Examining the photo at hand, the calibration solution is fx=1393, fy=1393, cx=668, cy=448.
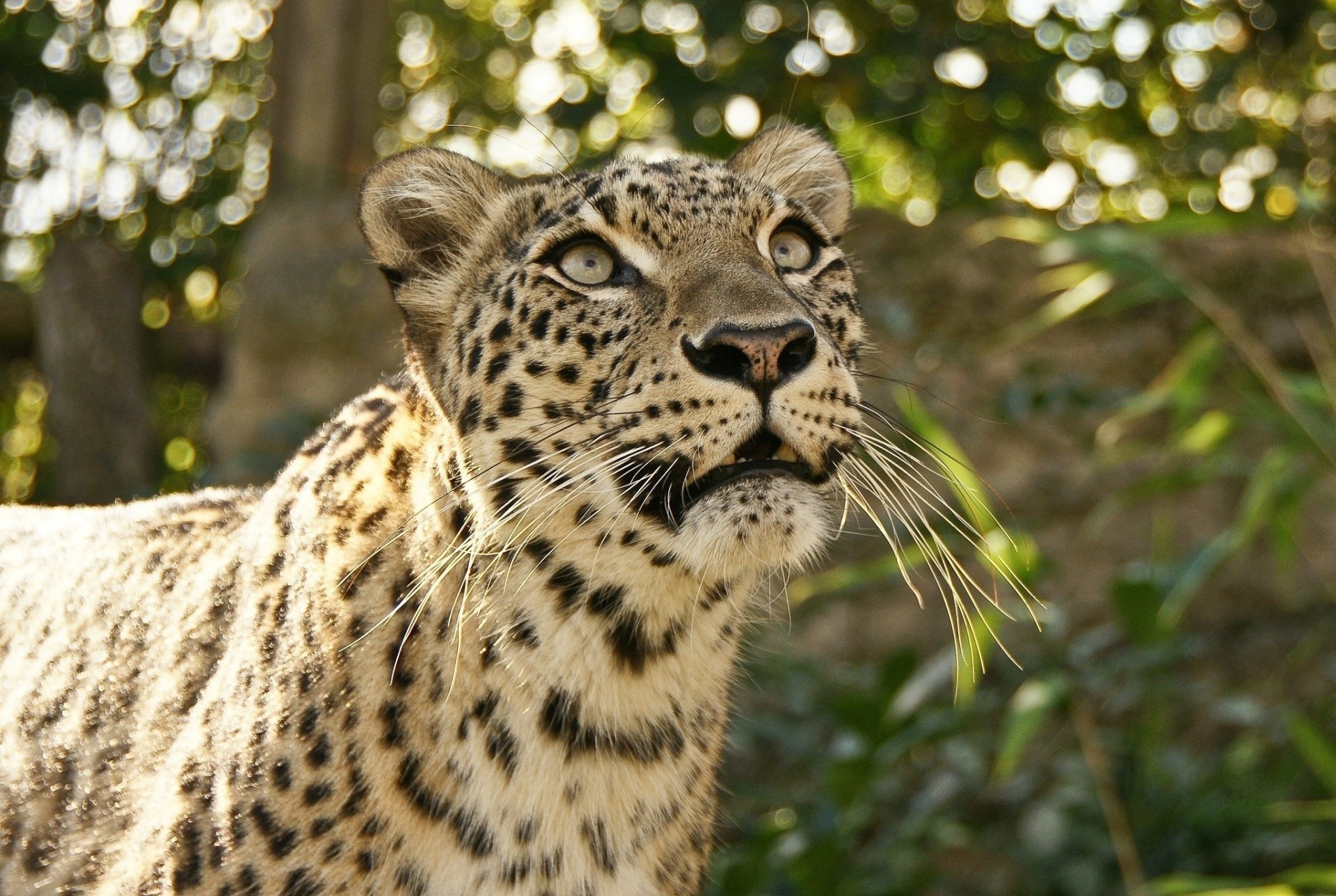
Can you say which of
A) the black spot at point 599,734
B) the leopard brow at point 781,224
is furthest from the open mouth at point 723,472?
the leopard brow at point 781,224

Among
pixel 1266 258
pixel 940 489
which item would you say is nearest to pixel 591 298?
pixel 940 489

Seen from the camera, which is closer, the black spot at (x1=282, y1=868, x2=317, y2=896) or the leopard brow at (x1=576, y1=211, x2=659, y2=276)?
the black spot at (x1=282, y1=868, x2=317, y2=896)

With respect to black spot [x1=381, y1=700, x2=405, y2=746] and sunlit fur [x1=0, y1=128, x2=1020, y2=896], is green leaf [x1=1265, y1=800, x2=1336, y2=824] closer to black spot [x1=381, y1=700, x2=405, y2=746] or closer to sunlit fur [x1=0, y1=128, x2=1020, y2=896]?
sunlit fur [x1=0, y1=128, x2=1020, y2=896]

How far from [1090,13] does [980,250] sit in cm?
188

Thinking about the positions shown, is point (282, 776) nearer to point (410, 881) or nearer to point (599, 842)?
point (410, 881)

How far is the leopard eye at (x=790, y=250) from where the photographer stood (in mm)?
3414

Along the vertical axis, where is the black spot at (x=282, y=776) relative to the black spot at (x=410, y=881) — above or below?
above

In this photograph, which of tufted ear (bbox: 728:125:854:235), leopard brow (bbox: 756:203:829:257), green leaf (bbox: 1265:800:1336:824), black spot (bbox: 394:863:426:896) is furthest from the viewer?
green leaf (bbox: 1265:800:1336:824)

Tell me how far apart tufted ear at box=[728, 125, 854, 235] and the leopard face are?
1.34 feet

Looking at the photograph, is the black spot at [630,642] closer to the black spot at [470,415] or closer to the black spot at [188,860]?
the black spot at [470,415]

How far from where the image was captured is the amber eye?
319 cm

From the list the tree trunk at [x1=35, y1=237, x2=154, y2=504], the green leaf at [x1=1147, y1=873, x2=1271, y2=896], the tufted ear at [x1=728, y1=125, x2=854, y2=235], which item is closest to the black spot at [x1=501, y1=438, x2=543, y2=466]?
the tufted ear at [x1=728, y1=125, x2=854, y2=235]

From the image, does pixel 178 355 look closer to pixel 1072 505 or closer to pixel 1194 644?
pixel 1072 505

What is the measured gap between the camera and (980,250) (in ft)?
28.0
